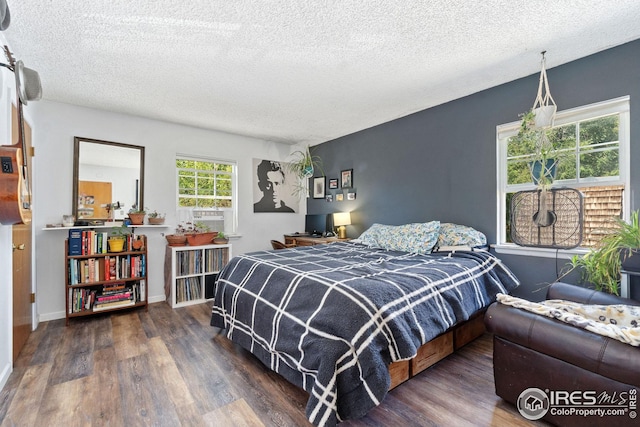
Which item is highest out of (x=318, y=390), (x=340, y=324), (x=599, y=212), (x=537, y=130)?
(x=537, y=130)

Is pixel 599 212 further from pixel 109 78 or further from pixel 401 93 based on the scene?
pixel 109 78

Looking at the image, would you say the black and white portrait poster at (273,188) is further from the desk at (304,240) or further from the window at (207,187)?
the desk at (304,240)

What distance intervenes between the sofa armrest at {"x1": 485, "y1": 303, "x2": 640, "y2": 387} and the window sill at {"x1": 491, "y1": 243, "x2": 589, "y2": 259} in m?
1.28

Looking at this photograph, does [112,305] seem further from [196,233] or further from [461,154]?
[461,154]

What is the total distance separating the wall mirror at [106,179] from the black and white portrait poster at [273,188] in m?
1.62

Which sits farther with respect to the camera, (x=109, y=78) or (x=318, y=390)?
(x=109, y=78)

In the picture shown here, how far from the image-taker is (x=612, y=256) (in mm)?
1947

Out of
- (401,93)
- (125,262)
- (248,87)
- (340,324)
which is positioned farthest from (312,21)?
(125,262)

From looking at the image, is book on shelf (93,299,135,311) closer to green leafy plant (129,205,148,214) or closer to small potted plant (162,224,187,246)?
small potted plant (162,224,187,246)

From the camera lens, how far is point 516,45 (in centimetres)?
215

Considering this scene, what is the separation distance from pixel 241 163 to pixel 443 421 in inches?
157

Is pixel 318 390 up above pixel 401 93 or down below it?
below

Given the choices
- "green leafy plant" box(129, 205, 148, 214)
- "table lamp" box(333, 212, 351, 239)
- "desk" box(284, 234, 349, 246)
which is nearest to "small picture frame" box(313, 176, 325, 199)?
"table lamp" box(333, 212, 351, 239)

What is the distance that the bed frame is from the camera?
1821mm
